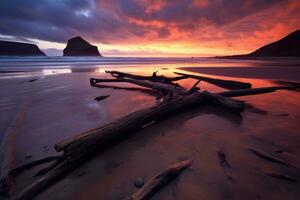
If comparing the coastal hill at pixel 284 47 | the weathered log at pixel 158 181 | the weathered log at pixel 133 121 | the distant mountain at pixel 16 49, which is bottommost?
the distant mountain at pixel 16 49

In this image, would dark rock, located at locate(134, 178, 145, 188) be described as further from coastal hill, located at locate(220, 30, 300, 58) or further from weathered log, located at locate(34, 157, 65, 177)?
coastal hill, located at locate(220, 30, 300, 58)

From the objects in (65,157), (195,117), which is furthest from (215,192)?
(195,117)

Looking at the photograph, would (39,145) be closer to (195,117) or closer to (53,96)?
(195,117)

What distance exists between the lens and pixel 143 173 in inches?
79.7

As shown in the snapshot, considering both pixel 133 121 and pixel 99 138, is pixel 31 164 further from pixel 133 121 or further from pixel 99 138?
pixel 133 121

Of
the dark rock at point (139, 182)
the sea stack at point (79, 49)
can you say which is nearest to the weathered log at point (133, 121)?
the dark rock at point (139, 182)

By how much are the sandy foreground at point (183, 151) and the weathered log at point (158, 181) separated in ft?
0.19

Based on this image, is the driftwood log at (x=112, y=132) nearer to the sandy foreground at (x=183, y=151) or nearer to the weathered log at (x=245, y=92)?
the sandy foreground at (x=183, y=151)

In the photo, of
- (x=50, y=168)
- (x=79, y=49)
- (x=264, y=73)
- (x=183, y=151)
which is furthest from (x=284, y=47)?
(x=50, y=168)

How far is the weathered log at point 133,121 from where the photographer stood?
6.51ft

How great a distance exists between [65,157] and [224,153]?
1910mm

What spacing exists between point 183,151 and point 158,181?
2.60 feet

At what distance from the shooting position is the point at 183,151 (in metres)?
2.43

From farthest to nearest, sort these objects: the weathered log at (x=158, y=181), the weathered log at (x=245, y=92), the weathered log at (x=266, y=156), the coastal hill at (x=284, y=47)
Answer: the coastal hill at (x=284, y=47) < the weathered log at (x=245, y=92) < the weathered log at (x=266, y=156) < the weathered log at (x=158, y=181)
